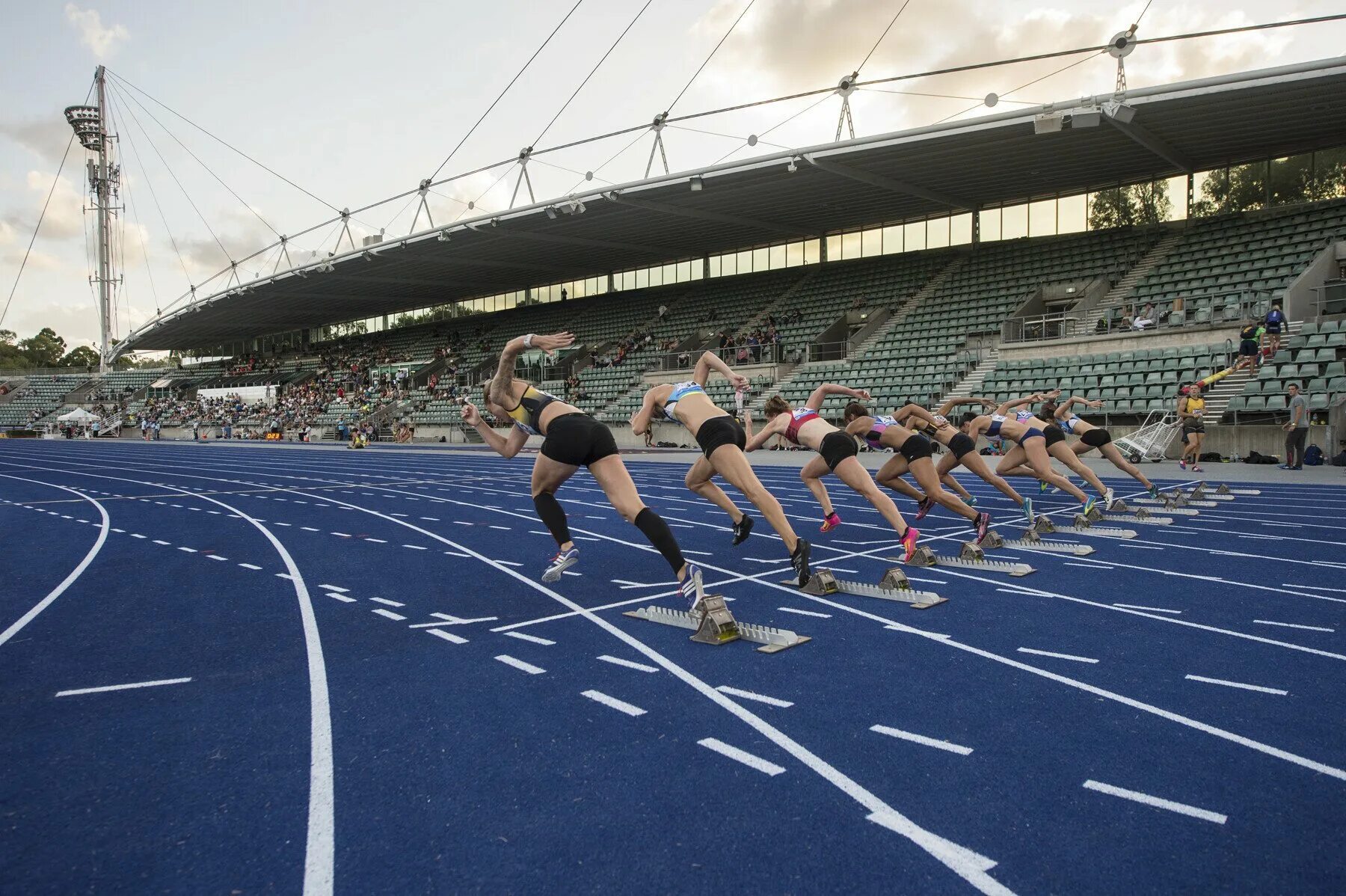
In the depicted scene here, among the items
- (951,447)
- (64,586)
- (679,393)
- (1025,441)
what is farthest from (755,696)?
(1025,441)

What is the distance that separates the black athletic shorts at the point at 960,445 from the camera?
1031cm

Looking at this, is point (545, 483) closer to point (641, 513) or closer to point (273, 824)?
point (641, 513)

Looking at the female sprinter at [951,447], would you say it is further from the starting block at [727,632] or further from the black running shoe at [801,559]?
the starting block at [727,632]

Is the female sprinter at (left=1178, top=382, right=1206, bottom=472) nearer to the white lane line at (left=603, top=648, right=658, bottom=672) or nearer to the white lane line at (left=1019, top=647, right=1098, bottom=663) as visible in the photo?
the white lane line at (left=1019, top=647, right=1098, bottom=663)

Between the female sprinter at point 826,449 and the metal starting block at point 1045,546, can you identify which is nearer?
the female sprinter at point 826,449

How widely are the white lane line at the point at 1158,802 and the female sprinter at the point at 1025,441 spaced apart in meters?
7.66

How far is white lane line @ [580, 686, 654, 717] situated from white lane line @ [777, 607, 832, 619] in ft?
7.09

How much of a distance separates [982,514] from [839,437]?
172 centimetres

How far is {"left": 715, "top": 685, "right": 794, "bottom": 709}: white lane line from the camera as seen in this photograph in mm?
4254

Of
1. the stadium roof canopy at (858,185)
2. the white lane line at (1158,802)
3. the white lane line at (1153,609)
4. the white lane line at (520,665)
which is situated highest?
the stadium roof canopy at (858,185)

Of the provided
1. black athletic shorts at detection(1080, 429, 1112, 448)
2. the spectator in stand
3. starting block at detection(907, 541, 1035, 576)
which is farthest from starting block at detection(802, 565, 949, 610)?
the spectator in stand

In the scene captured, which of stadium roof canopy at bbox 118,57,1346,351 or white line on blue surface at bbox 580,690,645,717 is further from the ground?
stadium roof canopy at bbox 118,57,1346,351

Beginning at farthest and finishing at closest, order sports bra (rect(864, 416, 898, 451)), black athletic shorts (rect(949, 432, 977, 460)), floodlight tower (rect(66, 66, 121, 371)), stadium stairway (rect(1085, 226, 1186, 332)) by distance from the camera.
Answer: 1. floodlight tower (rect(66, 66, 121, 371))
2. stadium stairway (rect(1085, 226, 1186, 332))
3. black athletic shorts (rect(949, 432, 977, 460))
4. sports bra (rect(864, 416, 898, 451))

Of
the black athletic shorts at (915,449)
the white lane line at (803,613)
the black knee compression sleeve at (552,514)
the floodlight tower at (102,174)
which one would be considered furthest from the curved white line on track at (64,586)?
the floodlight tower at (102,174)
